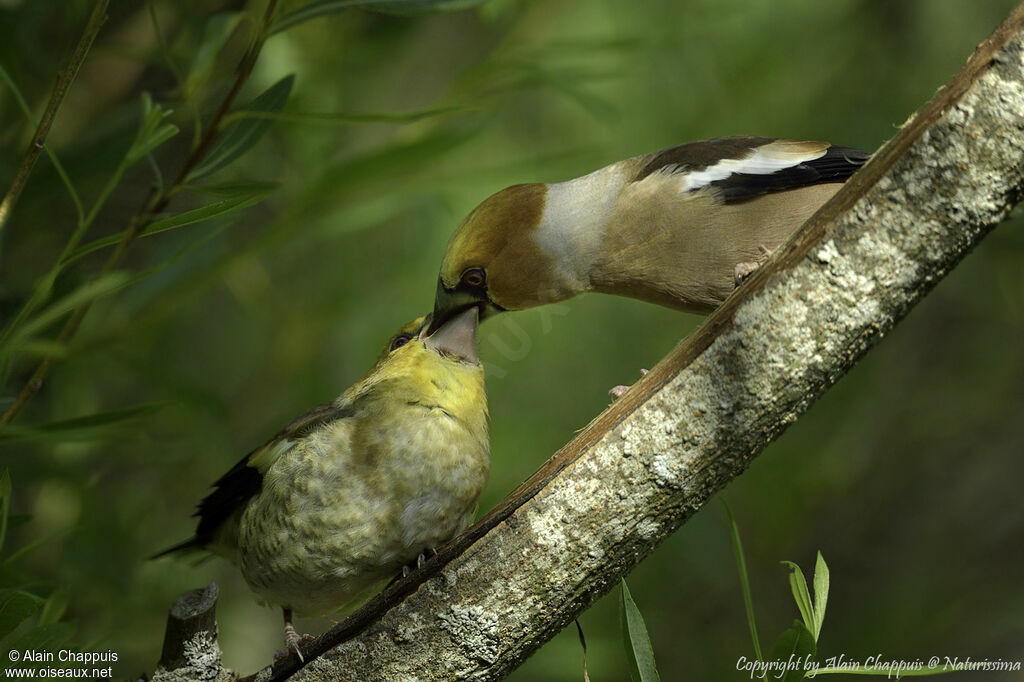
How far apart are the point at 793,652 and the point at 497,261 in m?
1.21

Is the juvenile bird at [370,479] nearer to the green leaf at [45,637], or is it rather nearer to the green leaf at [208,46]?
the green leaf at [45,637]

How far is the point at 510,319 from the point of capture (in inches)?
154

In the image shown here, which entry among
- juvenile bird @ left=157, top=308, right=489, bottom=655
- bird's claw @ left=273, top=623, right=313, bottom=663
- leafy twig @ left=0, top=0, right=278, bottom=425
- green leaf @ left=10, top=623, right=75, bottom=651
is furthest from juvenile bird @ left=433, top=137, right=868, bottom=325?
green leaf @ left=10, top=623, right=75, bottom=651

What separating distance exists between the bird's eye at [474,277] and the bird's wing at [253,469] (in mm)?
477

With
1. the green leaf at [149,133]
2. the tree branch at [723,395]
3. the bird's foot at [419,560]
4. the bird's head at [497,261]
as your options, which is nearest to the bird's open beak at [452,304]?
the bird's head at [497,261]

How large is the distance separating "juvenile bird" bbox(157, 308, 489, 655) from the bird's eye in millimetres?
89

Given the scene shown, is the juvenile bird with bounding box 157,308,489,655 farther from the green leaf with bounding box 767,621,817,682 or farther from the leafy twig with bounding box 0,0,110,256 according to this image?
the leafy twig with bounding box 0,0,110,256

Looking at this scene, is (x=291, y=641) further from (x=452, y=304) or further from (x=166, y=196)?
(x=166, y=196)

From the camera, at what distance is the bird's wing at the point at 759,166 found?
103 inches

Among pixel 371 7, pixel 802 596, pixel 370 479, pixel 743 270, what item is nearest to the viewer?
pixel 802 596

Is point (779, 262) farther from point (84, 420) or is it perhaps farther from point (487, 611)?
point (84, 420)

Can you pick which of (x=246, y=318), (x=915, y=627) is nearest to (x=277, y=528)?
(x=246, y=318)

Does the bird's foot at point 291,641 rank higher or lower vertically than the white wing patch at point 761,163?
lower

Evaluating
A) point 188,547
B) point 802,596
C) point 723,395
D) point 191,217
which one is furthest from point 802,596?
point 188,547
